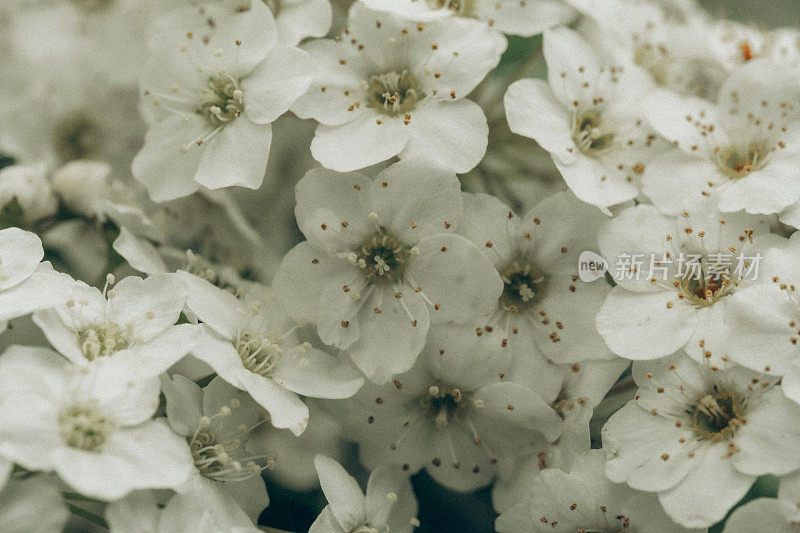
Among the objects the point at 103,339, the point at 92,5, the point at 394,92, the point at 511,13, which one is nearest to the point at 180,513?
the point at 103,339

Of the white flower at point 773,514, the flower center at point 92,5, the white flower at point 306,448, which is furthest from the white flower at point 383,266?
the flower center at point 92,5

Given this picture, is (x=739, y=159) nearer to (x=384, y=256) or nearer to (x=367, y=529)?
(x=384, y=256)

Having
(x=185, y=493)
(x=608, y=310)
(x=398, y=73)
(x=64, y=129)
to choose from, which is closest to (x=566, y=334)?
(x=608, y=310)

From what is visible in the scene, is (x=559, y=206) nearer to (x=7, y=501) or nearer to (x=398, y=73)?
(x=398, y=73)

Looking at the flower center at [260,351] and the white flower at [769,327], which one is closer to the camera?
the white flower at [769,327]

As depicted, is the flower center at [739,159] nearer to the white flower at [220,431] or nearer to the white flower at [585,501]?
the white flower at [585,501]

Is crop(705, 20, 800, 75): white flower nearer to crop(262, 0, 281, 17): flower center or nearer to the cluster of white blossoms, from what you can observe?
the cluster of white blossoms

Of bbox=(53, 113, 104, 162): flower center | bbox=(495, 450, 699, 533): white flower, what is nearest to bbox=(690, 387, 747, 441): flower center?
bbox=(495, 450, 699, 533): white flower
